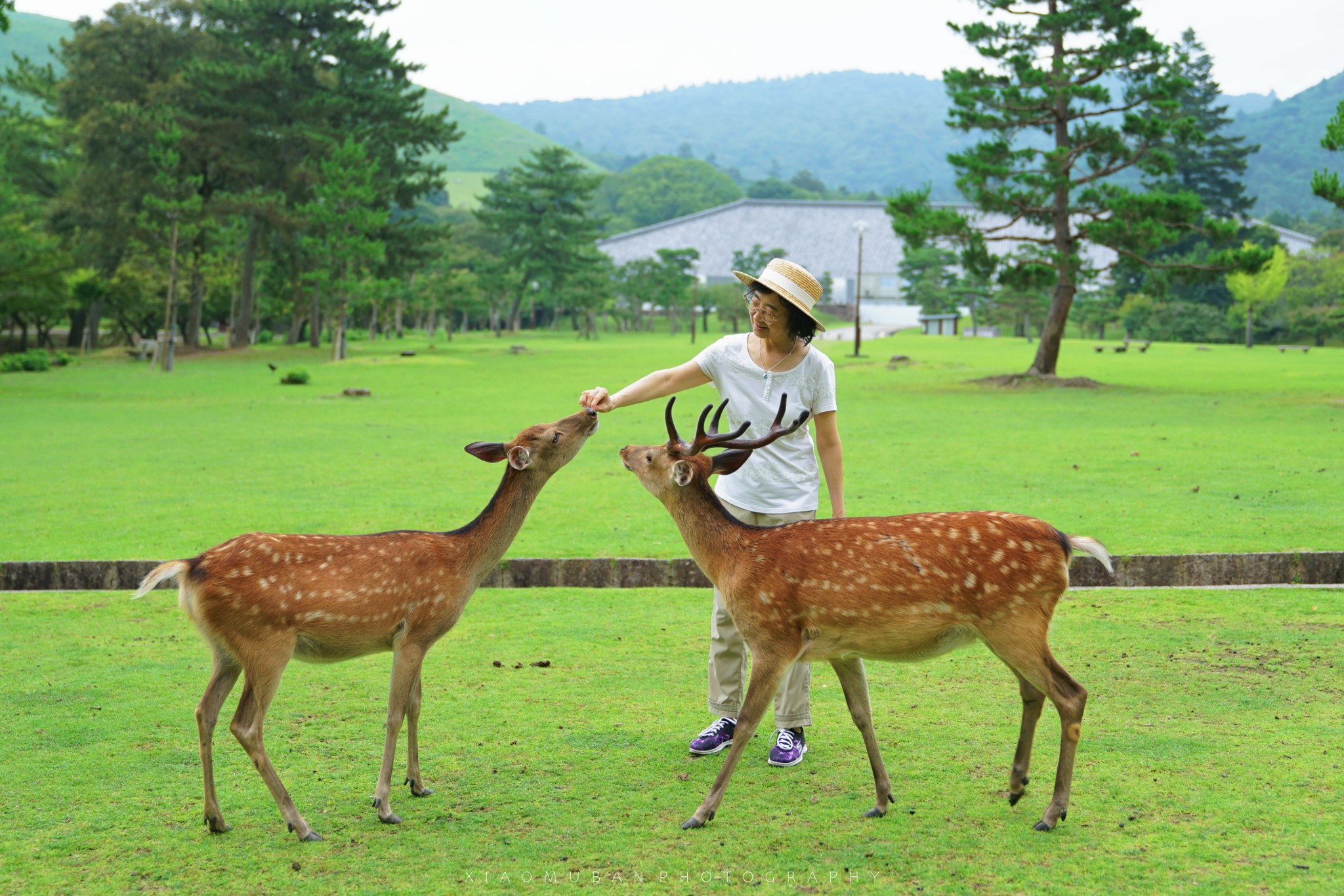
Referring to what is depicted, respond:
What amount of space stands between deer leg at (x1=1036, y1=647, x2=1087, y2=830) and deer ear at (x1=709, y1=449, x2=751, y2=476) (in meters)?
1.43

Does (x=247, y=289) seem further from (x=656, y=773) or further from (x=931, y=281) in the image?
(x=931, y=281)

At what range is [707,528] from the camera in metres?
4.85

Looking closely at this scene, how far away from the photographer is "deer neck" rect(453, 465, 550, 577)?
4.88 meters

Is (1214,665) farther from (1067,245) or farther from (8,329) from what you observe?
(8,329)

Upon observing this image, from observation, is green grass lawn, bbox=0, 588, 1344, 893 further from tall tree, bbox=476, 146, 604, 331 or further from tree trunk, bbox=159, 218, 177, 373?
tall tree, bbox=476, 146, 604, 331

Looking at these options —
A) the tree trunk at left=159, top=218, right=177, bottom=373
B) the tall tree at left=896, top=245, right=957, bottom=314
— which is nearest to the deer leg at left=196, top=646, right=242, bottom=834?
the tree trunk at left=159, top=218, right=177, bottom=373

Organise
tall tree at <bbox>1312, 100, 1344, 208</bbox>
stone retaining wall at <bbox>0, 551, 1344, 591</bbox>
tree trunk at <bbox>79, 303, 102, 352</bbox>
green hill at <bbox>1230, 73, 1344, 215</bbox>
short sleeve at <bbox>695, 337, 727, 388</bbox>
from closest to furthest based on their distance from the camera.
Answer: short sleeve at <bbox>695, 337, 727, 388</bbox>
stone retaining wall at <bbox>0, 551, 1344, 591</bbox>
tall tree at <bbox>1312, 100, 1344, 208</bbox>
tree trunk at <bbox>79, 303, 102, 352</bbox>
green hill at <bbox>1230, 73, 1344, 215</bbox>

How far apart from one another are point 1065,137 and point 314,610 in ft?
86.7

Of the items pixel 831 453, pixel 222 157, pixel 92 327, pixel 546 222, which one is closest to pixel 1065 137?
pixel 831 453

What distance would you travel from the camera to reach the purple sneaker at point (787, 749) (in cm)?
504

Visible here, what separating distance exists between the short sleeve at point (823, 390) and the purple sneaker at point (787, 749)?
146 centimetres

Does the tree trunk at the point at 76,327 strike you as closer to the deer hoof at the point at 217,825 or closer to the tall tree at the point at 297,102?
the tall tree at the point at 297,102

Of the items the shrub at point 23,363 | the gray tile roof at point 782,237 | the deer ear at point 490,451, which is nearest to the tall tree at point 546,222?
the gray tile roof at point 782,237

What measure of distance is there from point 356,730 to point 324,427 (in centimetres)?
1436
